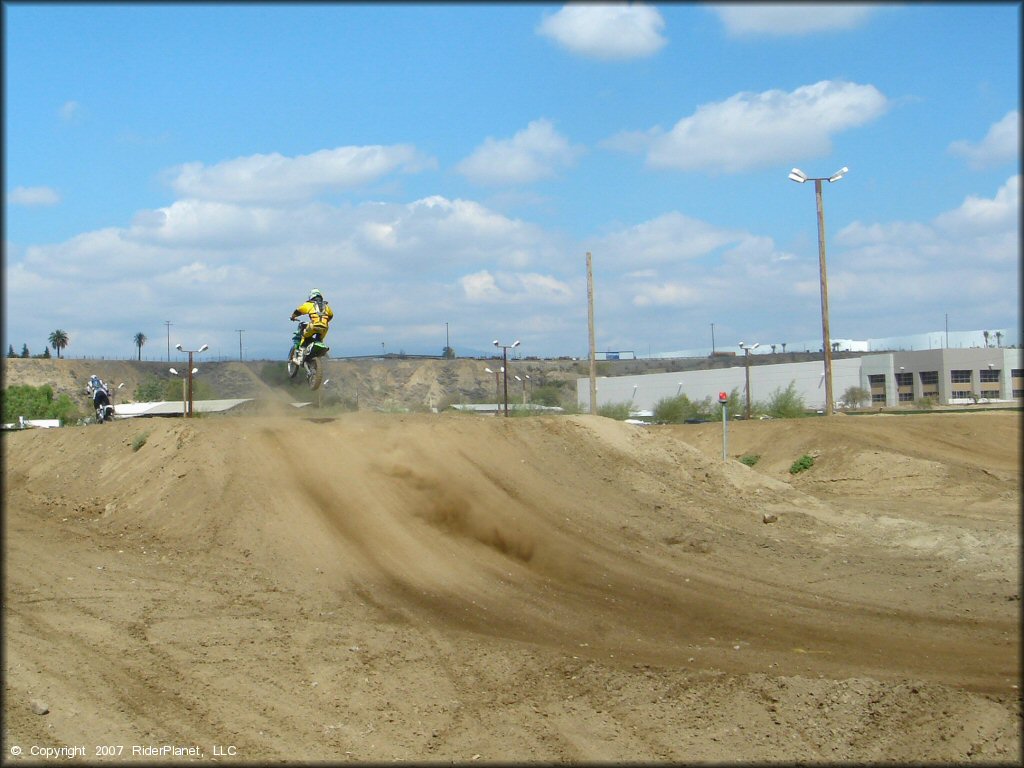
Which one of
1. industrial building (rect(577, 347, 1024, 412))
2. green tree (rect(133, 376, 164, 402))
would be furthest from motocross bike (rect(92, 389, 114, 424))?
green tree (rect(133, 376, 164, 402))

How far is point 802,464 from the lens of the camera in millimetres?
31734

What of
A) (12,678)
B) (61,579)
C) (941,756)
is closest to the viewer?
(941,756)

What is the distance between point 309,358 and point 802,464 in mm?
18366

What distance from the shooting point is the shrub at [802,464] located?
1241 inches

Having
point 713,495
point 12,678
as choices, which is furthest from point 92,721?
point 713,495

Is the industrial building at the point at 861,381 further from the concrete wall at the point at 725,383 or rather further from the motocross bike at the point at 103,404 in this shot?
the motocross bike at the point at 103,404

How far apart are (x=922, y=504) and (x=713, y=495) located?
6.83m

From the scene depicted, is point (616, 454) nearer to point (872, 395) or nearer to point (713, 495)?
point (713, 495)

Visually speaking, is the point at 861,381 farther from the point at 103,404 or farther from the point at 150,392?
the point at 103,404

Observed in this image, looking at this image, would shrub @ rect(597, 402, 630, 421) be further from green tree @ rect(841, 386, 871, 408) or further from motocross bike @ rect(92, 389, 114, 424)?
motocross bike @ rect(92, 389, 114, 424)

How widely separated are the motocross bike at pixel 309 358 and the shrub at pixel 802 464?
17.7 metres

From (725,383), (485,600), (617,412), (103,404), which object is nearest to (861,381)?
(725,383)

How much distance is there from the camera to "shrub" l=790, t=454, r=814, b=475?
31.5 meters

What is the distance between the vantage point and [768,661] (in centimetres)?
1158
